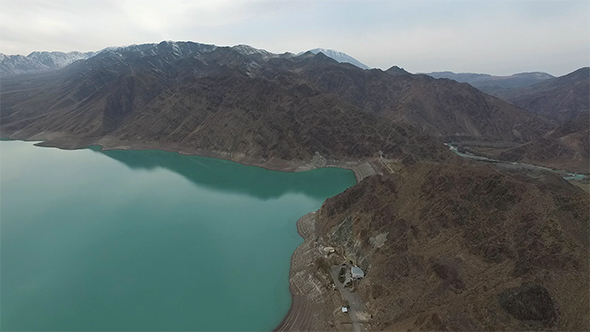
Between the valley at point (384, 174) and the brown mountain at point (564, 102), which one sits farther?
the brown mountain at point (564, 102)

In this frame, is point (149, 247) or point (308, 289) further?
point (149, 247)

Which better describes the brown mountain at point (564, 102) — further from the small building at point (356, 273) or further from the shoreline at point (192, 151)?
the small building at point (356, 273)

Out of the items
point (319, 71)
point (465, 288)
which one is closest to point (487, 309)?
point (465, 288)

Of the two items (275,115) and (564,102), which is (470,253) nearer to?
(275,115)

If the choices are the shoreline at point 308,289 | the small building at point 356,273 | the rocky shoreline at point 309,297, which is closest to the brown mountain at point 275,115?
the shoreline at point 308,289

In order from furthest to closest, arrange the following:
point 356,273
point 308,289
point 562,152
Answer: point 562,152, point 308,289, point 356,273

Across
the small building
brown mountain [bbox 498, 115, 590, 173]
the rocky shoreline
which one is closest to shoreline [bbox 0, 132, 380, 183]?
the rocky shoreline

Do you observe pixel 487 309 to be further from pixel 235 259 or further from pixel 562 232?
pixel 235 259

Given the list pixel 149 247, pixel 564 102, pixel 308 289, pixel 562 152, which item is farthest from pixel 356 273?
pixel 564 102
